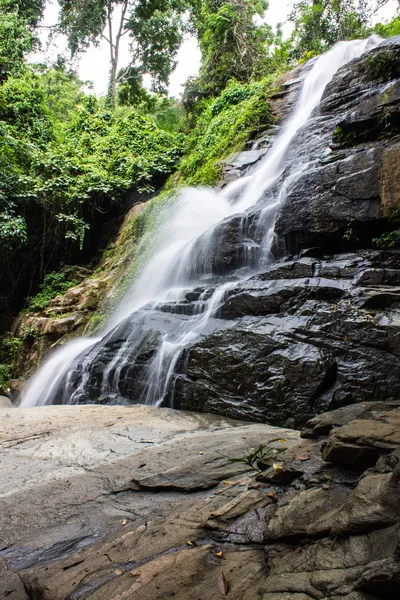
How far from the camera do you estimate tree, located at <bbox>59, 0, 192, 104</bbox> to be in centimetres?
2316

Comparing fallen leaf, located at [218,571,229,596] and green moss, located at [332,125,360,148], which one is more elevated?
green moss, located at [332,125,360,148]

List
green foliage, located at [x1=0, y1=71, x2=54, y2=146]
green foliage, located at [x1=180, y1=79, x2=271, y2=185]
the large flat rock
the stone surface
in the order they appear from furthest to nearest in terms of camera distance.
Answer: green foliage, located at [x1=0, y1=71, x2=54, y2=146], green foliage, located at [x1=180, y1=79, x2=271, y2=185], the stone surface, the large flat rock

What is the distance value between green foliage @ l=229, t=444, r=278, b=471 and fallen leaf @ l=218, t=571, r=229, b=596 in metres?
1.02

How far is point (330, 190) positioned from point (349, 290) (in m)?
1.96

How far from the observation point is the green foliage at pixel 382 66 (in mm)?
7055

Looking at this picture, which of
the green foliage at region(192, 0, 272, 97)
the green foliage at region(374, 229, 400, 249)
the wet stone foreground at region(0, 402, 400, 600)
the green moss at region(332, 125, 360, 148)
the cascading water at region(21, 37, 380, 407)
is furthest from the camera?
the green foliage at region(192, 0, 272, 97)

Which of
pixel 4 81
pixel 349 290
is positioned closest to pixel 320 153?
pixel 349 290

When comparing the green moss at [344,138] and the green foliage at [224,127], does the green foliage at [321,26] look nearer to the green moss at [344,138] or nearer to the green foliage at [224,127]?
the green foliage at [224,127]

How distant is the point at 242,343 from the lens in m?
5.14

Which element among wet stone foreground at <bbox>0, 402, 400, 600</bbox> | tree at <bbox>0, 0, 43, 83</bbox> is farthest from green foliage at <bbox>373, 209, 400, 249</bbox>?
tree at <bbox>0, 0, 43, 83</bbox>

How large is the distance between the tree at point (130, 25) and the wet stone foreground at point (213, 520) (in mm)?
23854

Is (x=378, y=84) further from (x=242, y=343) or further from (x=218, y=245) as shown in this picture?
(x=242, y=343)

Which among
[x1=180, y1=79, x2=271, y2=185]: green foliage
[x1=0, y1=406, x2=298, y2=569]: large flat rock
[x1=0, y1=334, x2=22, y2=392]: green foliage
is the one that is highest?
[x1=180, y1=79, x2=271, y2=185]: green foliage

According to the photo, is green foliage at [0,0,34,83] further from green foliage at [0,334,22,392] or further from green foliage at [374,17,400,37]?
green foliage at [374,17,400,37]
